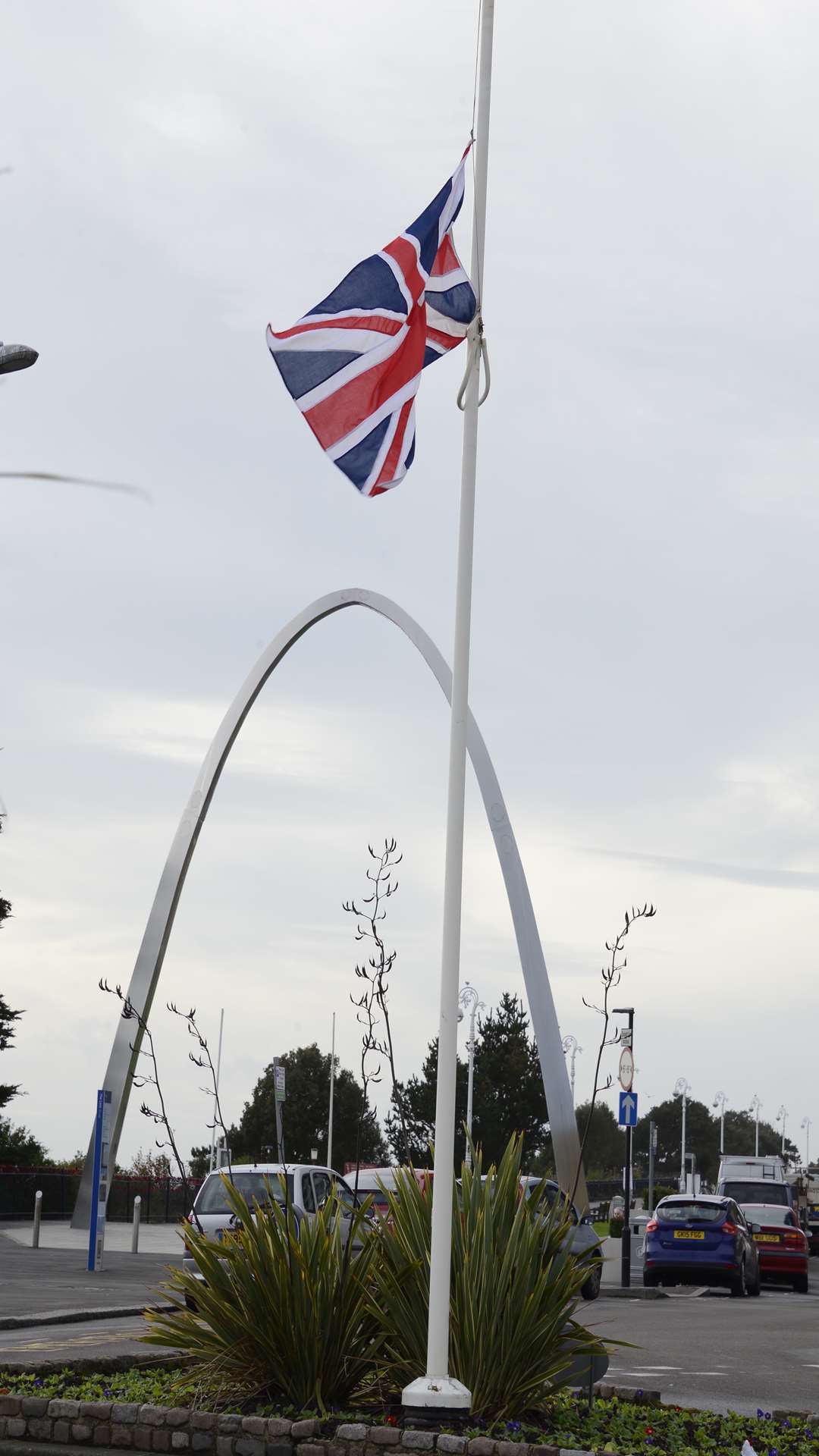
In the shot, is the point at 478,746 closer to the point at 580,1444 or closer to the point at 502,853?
the point at 502,853

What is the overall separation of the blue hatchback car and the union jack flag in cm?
1788

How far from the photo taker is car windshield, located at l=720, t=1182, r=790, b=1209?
34281mm

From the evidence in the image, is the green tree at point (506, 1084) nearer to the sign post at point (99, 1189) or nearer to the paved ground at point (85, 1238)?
the paved ground at point (85, 1238)

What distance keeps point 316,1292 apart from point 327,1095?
282 feet

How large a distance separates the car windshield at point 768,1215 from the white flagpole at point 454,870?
2185cm

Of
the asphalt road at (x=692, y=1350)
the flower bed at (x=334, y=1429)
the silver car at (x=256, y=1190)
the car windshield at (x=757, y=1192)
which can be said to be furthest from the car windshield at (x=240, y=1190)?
the car windshield at (x=757, y=1192)

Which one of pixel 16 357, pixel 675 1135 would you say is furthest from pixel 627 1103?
pixel 675 1135

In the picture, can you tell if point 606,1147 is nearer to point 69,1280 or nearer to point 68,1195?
point 68,1195

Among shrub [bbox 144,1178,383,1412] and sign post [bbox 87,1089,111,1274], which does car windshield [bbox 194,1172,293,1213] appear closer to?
sign post [bbox 87,1089,111,1274]

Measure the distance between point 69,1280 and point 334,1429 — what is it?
1401 centimetres

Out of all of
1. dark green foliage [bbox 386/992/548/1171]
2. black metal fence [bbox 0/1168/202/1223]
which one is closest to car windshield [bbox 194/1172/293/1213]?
black metal fence [bbox 0/1168/202/1223]

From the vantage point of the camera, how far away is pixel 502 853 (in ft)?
116

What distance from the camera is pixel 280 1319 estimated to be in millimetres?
8258

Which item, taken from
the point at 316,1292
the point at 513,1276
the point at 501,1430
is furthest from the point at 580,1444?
the point at 316,1292
